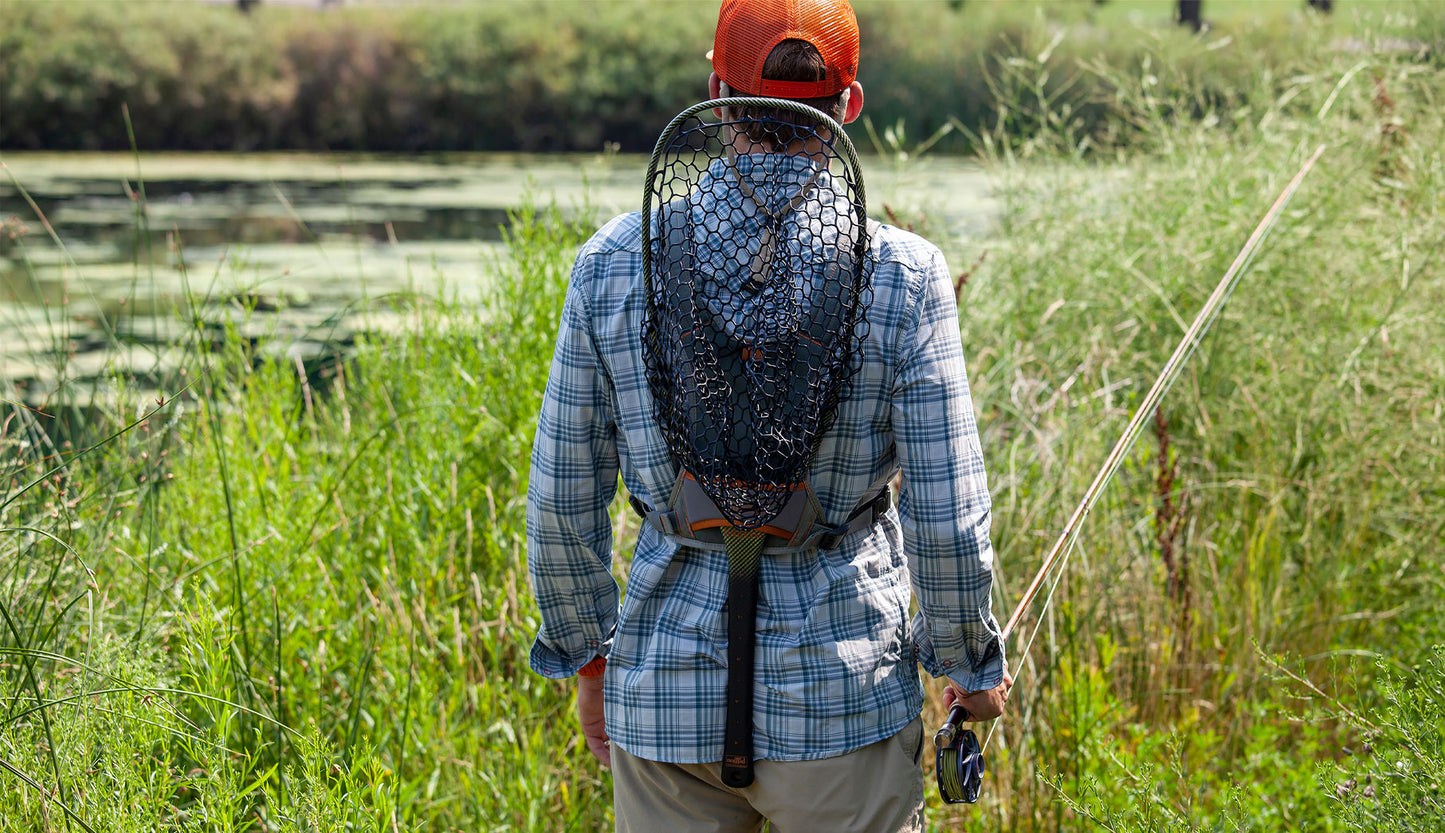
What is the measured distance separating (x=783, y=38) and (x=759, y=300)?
0.93 ft

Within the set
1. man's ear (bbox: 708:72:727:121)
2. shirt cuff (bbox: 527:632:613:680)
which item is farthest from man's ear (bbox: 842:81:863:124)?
shirt cuff (bbox: 527:632:613:680)

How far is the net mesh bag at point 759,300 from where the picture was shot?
4.09 ft

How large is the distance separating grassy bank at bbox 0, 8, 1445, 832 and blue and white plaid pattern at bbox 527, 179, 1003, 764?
0.41m

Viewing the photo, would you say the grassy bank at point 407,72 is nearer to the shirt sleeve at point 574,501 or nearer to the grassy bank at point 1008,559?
the grassy bank at point 1008,559

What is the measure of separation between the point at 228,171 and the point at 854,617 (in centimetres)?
1285

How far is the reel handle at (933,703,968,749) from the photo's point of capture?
1444 millimetres

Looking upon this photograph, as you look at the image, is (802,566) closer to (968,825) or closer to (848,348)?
(848,348)

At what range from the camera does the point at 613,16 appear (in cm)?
1694

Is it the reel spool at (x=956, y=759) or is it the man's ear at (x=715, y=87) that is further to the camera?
the reel spool at (x=956, y=759)

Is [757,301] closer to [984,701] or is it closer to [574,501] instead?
[574,501]

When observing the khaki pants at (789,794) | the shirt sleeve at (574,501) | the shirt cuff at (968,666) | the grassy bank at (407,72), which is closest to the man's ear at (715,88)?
the shirt sleeve at (574,501)

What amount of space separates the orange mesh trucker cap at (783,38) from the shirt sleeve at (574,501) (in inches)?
10.9

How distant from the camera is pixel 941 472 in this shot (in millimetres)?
1301

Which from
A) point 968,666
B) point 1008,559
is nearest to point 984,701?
point 968,666
